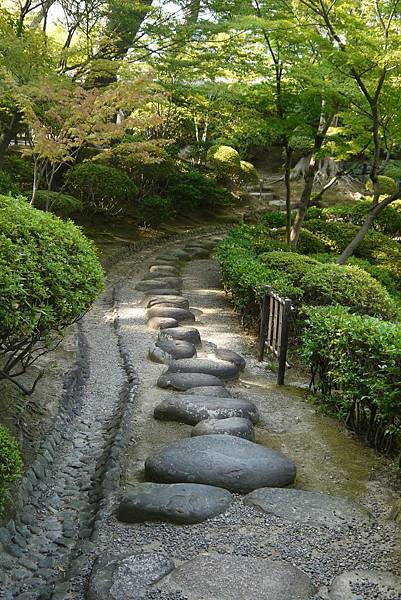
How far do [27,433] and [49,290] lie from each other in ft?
4.16

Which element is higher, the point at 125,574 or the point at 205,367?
the point at 205,367

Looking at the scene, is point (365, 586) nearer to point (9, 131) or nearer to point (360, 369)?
point (360, 369)

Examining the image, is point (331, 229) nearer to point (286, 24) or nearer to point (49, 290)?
point (286, 24)

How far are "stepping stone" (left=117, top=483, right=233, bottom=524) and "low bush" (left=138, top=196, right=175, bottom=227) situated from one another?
13277 mm

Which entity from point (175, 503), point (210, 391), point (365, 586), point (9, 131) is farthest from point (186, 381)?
point (9, 131)

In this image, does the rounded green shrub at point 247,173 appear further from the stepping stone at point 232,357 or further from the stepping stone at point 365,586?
the stepping stone at point 365,586

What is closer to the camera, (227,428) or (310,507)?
(310,507)

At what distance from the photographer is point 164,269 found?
40.4ft

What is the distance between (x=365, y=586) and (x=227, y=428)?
1.88m

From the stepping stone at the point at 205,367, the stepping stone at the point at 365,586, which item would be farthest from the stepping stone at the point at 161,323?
the stepping stone at the point at 365,586

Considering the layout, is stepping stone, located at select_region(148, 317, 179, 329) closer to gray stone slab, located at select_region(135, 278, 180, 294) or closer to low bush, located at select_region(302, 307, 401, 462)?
gray stone slab, located at select_region(135, 278, 180, 294)

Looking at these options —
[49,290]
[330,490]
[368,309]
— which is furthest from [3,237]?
[368,309]

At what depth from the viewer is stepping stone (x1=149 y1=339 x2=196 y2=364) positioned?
7050 mm

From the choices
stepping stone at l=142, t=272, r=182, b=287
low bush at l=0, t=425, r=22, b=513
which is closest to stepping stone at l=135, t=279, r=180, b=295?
stepping stone at l=142, t=272, r=182, b=287
